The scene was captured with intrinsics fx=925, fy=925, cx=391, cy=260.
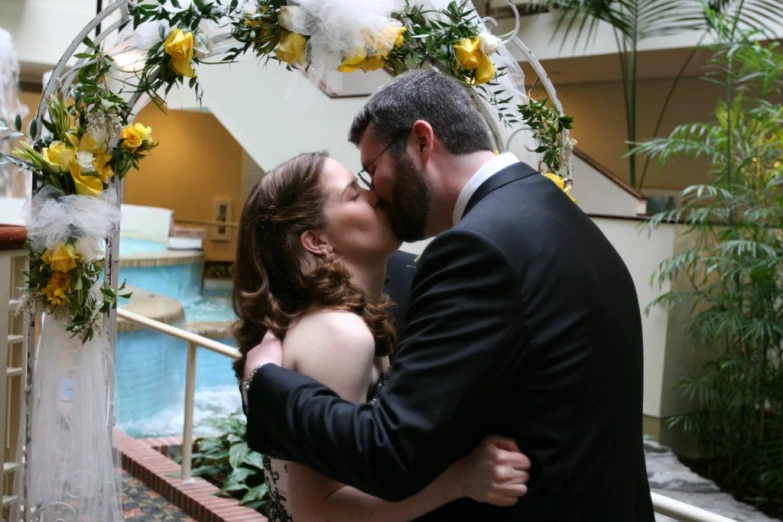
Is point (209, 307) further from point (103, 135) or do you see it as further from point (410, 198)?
point (410, 198)

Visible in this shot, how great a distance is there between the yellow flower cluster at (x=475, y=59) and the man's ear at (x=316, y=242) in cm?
83

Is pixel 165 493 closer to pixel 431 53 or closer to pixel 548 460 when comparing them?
pixel 431 53

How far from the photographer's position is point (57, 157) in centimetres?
231

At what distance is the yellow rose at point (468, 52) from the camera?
7.85 ft

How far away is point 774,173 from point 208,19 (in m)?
4.03

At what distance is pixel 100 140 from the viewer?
7.74ft

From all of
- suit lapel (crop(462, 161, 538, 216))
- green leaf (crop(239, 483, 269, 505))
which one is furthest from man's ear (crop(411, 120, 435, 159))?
green leaf (crop(239, 483, 269, 505))

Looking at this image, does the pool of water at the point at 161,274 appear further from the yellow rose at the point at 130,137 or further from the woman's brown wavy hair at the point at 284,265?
the woman's brown wavy hair at the point at 284,265

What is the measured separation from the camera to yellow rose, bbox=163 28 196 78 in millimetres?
2209

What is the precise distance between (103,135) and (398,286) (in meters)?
0.87

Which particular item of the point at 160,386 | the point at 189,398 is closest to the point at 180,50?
the point at 189,398

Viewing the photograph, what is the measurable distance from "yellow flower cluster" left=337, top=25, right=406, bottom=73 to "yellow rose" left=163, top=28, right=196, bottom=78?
0.36 m

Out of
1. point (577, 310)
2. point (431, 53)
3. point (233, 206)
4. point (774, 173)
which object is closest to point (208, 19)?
point (431, 53)

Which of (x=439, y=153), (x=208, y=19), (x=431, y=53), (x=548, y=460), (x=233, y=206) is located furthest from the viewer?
(x=233, y=206)
